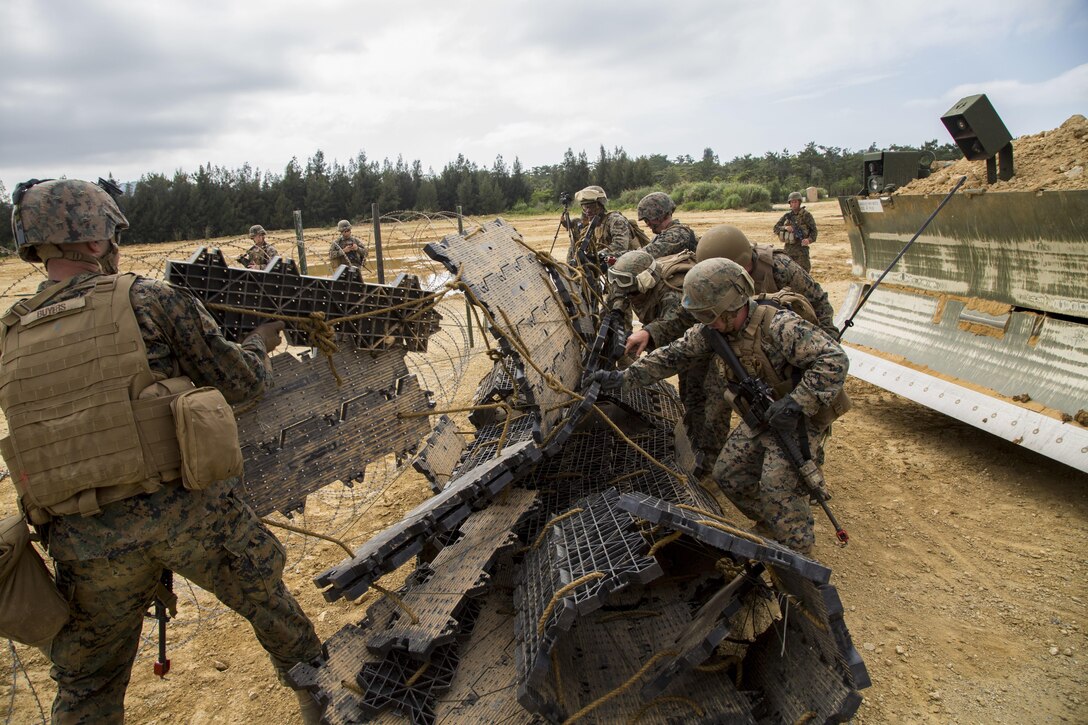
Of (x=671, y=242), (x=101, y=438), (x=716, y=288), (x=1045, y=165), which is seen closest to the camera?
(x=101, y=438)

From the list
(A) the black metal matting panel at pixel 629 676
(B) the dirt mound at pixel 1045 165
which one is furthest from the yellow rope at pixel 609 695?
(B) the dirt mound at pixel 1045 165

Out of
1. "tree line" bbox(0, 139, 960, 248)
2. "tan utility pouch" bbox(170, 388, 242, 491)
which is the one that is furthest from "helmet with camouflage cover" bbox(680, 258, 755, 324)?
"tree line" bbox(0, 139, 960, 248)

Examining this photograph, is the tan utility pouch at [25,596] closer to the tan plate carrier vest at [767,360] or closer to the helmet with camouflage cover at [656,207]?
the tan plate carrier vest at [767,360]

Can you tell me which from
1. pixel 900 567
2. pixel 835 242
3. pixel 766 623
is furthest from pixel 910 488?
pixel 835 242

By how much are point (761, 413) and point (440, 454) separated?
2027 mm

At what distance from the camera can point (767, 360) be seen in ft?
12.2

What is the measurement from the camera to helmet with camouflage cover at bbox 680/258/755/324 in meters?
3.51

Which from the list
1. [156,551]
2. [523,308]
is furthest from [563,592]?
[523,308]

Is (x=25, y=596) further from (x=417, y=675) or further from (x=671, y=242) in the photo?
(x=671, y=242)

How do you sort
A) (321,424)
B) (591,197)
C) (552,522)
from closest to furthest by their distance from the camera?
1. (552,522)
2. (321,424)
3. (591,197)

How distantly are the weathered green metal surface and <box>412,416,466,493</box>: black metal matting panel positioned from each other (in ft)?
14.3

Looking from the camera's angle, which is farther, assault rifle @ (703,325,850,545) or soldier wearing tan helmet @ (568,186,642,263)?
soldier wearing tan helmet @ (568,186,642,263)

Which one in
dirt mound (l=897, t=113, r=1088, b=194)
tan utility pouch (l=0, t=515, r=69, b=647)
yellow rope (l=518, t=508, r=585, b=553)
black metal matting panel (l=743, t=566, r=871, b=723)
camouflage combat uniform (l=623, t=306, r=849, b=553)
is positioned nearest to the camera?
tan utility pouch (l=0, t=515, r=69, b=647)

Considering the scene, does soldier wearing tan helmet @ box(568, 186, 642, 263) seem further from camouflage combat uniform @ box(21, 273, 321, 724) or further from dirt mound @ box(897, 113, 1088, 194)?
camouflage combat uniform @ box(21, 273, 321, 724)
